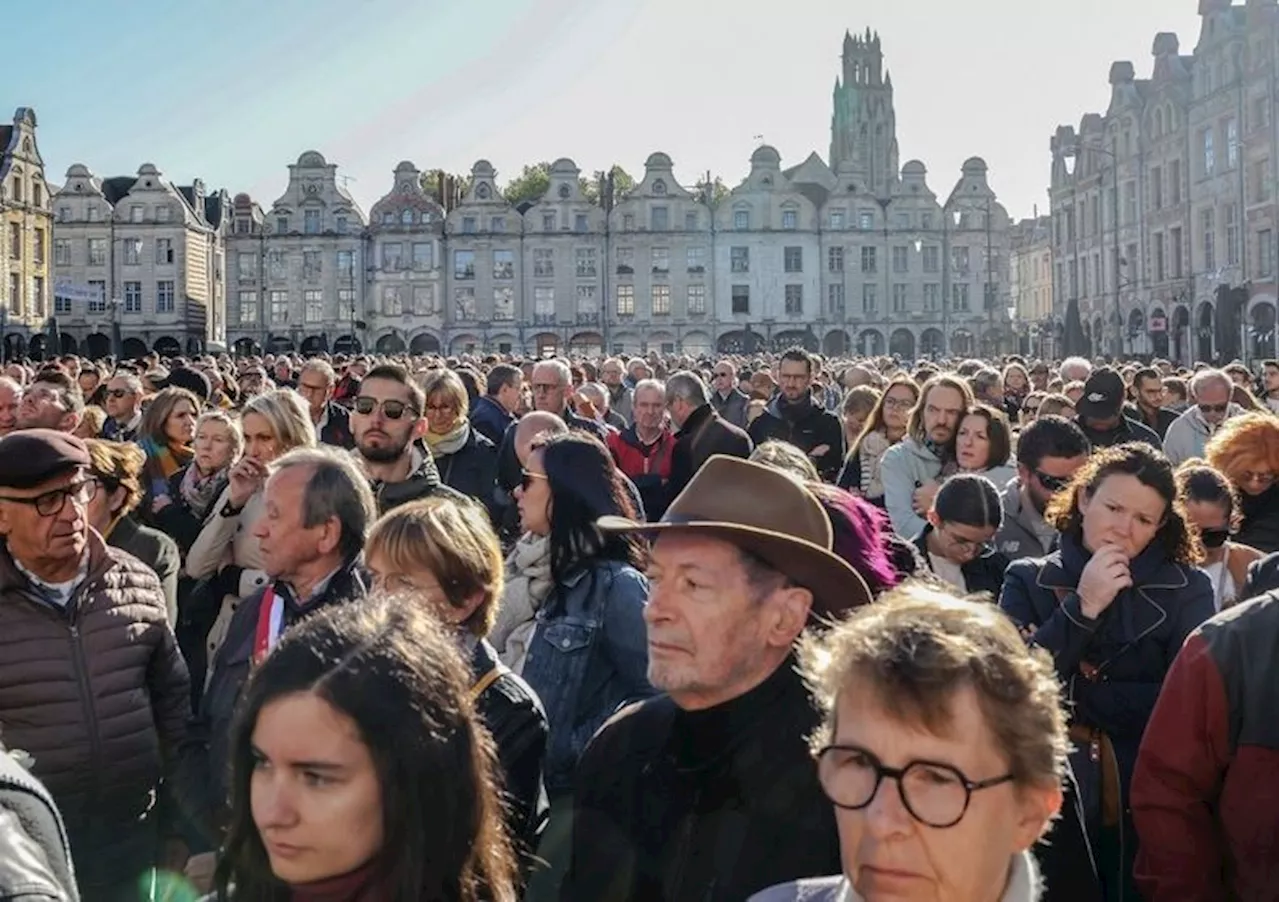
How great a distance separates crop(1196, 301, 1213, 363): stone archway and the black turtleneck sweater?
152 ft

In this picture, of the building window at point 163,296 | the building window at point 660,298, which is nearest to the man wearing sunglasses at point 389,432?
the building window at point 660,298

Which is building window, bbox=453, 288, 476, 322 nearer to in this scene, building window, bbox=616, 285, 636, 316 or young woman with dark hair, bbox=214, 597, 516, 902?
building window, bbox=616, 285, 636, 316

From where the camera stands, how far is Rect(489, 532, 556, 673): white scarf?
4684mm

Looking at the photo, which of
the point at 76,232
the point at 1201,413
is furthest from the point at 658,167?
the point at 1201,413

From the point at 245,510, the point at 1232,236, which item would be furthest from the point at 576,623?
the point at 1232,236

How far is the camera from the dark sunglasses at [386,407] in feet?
21.7

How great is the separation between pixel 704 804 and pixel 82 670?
2271 mm

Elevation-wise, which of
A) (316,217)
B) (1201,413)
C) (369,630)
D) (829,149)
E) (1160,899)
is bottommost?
(1160,899)

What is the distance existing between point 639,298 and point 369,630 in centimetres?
6337

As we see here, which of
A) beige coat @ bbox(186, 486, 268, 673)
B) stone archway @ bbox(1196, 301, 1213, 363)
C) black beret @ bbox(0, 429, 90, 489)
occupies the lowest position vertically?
beige coat @ bbox(186, 486, 268, 673)

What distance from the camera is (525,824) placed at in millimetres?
3545

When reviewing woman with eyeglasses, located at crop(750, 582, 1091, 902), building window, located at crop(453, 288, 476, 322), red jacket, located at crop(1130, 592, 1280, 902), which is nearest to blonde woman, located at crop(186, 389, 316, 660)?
red jacket, located at crop(1130, 592, 1280, 902)

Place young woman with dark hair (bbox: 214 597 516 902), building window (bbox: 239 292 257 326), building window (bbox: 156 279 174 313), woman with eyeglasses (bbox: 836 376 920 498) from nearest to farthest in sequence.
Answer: young woman with dark hair (bbox: 214 597 516 902), woman with eyeglasses (bbox: 836 376 920 498), building window (bbox: 156 279 174 313), building window (bbox: 239 292 257 326)

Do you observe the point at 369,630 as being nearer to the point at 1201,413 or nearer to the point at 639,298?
the point at 1201,413
